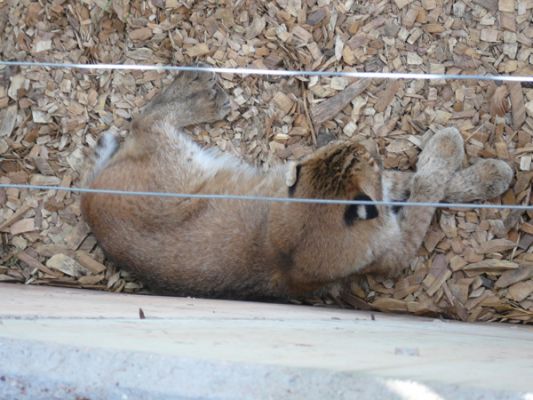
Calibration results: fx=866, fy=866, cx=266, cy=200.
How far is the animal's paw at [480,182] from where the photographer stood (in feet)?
18.7

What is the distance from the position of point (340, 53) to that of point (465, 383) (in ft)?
12.6

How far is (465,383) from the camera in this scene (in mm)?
2516

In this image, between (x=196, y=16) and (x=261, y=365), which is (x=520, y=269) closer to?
(x=196, y=16)

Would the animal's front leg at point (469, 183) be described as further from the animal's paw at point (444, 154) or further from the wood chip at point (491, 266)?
the wood chip at point (491, 266)

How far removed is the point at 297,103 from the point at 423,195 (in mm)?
1088

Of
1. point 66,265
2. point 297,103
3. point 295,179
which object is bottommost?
point 66,265

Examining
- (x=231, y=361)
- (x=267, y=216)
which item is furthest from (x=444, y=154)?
(x=231, y=361)

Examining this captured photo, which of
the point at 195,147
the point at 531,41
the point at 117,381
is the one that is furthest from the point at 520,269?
the point at 117,381

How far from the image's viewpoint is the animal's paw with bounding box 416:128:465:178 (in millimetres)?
5797

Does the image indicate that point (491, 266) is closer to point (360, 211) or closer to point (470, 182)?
point (470, 182)

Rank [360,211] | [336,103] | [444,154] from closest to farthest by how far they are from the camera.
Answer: [360,211], [444,154], [336,103]

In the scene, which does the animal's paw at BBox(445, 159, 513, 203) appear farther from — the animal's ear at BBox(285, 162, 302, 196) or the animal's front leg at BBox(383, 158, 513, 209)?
the animal's ear at BBox(285, 162, 302, 196)

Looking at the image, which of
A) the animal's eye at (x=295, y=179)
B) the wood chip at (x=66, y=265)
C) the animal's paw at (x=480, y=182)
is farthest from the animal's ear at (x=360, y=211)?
the wood chip at (x=66, y=265)

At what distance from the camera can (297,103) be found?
6.09 metres
